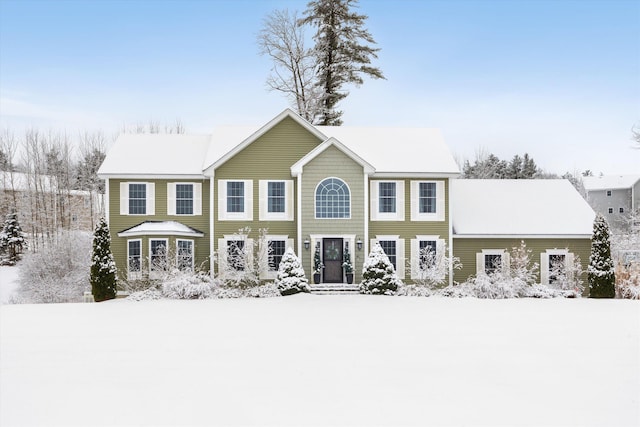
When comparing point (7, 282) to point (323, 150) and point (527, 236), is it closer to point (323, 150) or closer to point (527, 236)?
point (323, 150)

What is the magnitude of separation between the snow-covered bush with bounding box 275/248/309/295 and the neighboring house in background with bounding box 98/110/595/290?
1.39 metres

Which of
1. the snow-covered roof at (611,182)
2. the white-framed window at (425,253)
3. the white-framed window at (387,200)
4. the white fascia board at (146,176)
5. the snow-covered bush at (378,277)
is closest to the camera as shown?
the snow-covered bush at (378,277)

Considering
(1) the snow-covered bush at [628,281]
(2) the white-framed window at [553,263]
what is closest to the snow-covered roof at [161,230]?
(2) the white-framed window at [553,263]

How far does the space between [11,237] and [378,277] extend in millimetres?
32206

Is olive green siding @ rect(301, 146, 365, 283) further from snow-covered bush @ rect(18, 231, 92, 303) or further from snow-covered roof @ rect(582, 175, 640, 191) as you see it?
snow-covered roof @ rect(582, 175, 640, 191)

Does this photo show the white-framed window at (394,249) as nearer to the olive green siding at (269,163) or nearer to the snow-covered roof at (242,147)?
the snow-covered roof at (242,147)

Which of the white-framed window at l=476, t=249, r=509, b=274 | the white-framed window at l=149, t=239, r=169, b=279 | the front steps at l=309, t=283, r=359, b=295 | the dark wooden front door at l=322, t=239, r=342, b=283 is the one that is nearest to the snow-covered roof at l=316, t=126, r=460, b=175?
the dark wooden front door at l=322, t=239, r=342, b=283

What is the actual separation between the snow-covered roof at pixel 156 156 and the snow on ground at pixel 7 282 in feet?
39.5

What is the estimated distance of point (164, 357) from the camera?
1187cm

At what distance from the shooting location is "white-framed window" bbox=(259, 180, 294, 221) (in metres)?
25.5

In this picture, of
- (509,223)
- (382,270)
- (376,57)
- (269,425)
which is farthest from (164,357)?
(376,57)

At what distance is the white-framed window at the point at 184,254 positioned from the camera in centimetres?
2470

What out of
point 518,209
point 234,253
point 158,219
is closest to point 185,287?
point 234,253

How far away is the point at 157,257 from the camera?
24.7m
